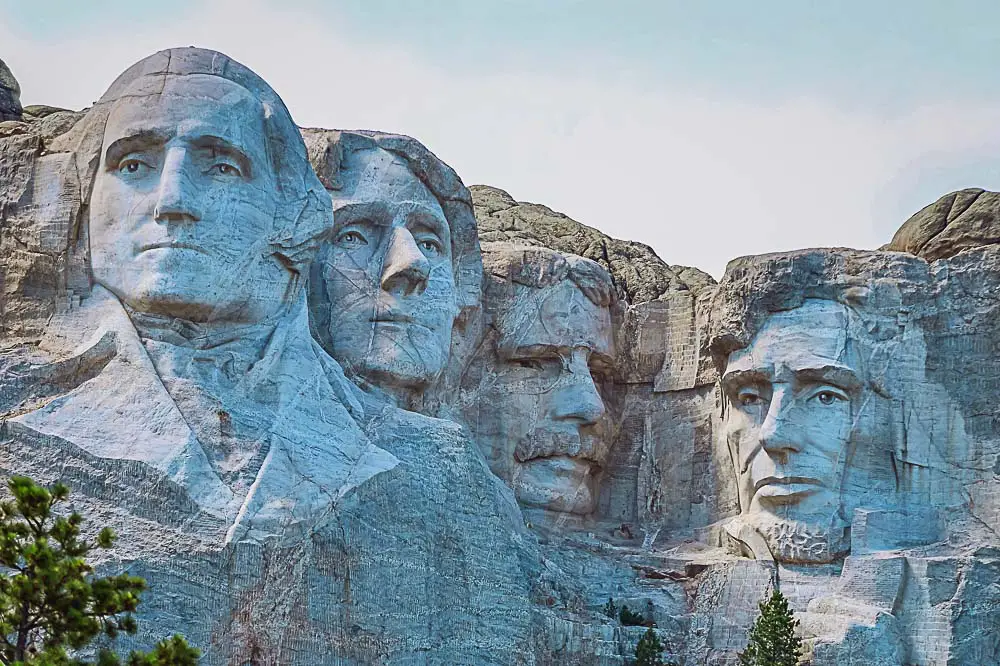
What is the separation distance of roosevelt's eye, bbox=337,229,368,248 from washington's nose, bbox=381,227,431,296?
27cm

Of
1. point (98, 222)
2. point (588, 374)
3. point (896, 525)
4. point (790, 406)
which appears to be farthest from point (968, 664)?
point (98, 222)

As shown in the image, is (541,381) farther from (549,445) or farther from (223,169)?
(223,169)

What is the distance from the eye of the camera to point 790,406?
2164cm

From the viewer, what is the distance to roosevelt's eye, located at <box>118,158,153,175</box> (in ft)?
62.7

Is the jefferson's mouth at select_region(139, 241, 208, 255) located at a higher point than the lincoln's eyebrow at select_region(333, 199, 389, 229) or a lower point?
lower

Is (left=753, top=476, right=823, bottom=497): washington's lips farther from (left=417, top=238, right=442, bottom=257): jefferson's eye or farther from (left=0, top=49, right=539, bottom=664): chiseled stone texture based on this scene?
(left=417, top=238, right=442, bottom=257): jefferson's eye

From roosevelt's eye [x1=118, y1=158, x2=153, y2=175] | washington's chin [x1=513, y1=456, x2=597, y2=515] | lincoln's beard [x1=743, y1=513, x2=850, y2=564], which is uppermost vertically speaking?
roosevelt's eye [x1=118, y1=158, x2=153, y2=175]

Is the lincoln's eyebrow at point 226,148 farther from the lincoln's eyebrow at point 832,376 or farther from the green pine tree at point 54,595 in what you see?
the lincoln's eyebrow at point 832,376

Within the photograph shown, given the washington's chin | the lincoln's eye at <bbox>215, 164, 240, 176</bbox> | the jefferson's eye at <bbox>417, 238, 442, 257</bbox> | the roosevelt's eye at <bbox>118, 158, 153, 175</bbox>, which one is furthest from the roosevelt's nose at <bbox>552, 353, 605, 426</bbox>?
the roosevelt's eye at <bbox>118, 158, 153, 175</bbox>

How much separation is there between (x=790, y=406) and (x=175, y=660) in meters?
9.00

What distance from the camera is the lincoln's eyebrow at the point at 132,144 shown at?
62.5ft

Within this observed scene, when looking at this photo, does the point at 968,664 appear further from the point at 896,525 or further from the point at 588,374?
the point at 588,374

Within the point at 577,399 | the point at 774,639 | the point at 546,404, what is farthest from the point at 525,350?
the point at 774,639

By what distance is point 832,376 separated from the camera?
2162cm
